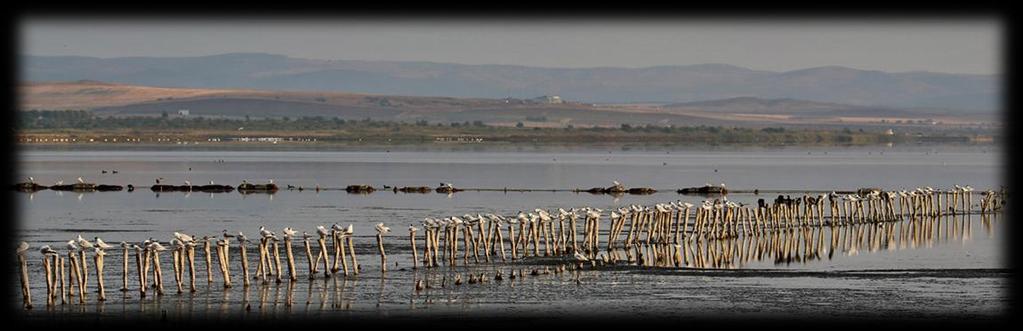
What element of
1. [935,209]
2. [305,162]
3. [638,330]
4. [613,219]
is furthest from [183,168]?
[638,330]

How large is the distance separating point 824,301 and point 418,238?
15403 mm

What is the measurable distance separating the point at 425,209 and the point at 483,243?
17.9 m

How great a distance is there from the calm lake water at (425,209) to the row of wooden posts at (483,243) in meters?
0.51

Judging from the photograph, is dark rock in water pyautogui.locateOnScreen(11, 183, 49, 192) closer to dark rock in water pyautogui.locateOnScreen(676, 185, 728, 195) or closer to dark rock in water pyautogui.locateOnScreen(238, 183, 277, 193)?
dark rock in water pyautogui.locateOnScreen(238, 183, 277, 193)

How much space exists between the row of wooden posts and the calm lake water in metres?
0.51

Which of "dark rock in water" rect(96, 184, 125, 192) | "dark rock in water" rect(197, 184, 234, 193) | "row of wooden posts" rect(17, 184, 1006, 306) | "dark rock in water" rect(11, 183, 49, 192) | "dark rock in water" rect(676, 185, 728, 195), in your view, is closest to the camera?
"row of wooden posts" rect(17, 184, 1006, 306)

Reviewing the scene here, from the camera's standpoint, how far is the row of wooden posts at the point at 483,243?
26.9m

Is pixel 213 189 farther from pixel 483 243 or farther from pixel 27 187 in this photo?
pixel 483 243

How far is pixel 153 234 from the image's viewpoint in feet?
139

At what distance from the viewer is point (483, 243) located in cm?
3650

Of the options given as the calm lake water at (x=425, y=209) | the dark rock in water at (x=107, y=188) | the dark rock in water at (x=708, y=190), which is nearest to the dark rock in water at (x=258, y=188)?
the calm lake water at (x=425, y=209)

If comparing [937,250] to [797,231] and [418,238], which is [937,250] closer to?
[797,231]

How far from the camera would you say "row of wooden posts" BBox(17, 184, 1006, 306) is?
88.1 feet

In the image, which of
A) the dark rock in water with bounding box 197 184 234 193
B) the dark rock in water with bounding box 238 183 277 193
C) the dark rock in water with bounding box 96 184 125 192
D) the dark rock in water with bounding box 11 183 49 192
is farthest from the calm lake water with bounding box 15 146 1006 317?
the dark rock in water with bounding box 11 183 49 192
